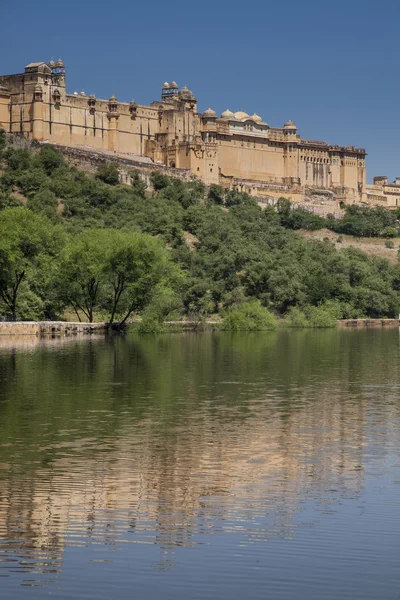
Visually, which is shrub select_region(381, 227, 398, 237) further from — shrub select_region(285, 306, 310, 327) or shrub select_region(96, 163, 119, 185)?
shrub select_region(285, 306, 310, 327)

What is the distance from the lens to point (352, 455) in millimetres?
17859

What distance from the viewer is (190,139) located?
113562mm

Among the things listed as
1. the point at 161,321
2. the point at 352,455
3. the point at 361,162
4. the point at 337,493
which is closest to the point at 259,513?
the point at 337,493

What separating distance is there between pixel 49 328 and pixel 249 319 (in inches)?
619

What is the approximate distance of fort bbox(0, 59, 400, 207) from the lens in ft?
331

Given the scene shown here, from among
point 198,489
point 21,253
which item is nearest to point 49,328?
point 21,253

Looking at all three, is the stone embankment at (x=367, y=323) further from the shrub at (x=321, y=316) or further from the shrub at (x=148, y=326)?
the shrub at (x=148, y=326)

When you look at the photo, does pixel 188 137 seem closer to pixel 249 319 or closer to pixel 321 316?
pixel 321 316

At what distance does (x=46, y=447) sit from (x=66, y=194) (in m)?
71.9

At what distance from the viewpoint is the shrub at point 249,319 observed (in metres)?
64.0

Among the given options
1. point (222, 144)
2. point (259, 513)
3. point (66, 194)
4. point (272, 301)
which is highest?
point (222, 144)

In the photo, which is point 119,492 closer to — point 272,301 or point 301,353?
point 301,353

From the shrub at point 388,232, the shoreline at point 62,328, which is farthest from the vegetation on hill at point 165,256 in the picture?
the shoreline at point 62,328

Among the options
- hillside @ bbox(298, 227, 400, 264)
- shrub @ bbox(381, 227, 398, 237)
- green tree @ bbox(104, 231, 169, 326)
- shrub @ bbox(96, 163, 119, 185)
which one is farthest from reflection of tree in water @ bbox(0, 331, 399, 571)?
shrub @ bbox(381, 227, 398, 237)
